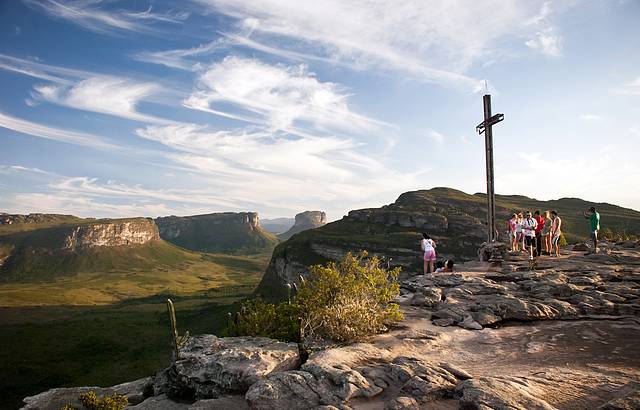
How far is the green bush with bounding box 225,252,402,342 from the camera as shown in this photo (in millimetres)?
9352

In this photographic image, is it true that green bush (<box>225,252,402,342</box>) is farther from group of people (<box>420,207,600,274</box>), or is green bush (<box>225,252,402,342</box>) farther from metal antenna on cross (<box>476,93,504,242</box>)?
metal antenna on cross (<box>476,93,504,242</box>)

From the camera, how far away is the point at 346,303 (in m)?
9.67

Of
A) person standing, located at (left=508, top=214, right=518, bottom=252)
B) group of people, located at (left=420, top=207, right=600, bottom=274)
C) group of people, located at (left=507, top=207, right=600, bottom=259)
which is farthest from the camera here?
person standing, located at (left=508, top=214, right=518, bottom=252)

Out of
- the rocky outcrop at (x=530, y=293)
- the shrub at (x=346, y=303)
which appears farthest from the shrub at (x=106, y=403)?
the rocky outcrop at (x=530, y=293)

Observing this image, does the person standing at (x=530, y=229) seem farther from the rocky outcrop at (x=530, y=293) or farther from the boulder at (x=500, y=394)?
the boulder at (x=500, y=394)

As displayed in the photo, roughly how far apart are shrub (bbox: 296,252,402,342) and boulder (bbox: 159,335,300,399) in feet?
3.34

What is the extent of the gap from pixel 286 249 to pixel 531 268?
3680 inches

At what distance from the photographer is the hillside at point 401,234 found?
97750 mm

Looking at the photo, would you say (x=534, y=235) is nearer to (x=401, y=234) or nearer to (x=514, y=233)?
(x=514, y=233)

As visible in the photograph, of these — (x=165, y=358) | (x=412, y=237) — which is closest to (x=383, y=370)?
(x=165, y=358)

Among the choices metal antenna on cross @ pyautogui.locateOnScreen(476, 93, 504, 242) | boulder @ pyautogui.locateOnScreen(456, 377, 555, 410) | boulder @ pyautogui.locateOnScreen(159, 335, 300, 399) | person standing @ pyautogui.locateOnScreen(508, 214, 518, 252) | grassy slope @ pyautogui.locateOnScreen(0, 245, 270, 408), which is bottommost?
grassy slope @ pyautogui.locateOnScreen(0, 245, 270, 408)

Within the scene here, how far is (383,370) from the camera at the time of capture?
24.1 feet

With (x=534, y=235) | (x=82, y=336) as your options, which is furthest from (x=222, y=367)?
(x=82, y=336)

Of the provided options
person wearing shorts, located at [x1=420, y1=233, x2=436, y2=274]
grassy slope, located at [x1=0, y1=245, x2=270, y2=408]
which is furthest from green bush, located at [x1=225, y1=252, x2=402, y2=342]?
grassy slope, located at [x1=0, y1=245, x2=270, y2=408]
